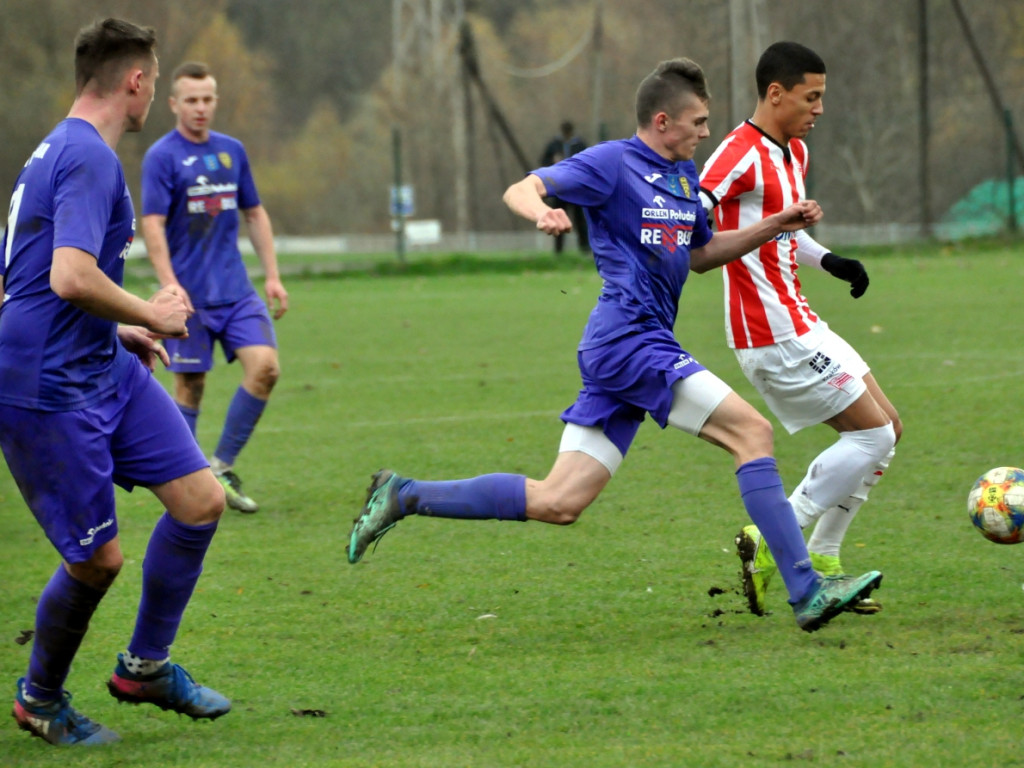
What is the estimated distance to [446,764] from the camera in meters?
3.76

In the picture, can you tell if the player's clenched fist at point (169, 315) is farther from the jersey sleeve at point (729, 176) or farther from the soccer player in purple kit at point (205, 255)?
the soccer player in purple kit at point (205, 255)

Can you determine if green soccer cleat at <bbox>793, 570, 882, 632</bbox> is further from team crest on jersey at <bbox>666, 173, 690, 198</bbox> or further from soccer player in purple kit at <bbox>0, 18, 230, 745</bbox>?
soccer player in purple kit at <bbox>0, 18, 230, 745</bbox>

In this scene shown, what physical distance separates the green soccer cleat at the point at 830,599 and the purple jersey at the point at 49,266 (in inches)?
92.6

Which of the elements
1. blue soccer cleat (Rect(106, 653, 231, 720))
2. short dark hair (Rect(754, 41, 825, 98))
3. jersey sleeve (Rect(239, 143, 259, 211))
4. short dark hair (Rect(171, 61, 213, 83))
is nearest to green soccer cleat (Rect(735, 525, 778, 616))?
short dark hair (Rect(754, 41, 825, 98))

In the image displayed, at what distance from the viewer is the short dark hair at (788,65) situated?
5430 millimetres

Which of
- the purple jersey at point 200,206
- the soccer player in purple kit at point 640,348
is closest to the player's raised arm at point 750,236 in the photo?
the soccer player in purple kit at point 640,348

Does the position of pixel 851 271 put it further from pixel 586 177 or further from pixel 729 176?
pixel 586 177

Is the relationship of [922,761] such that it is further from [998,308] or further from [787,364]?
[998,308]

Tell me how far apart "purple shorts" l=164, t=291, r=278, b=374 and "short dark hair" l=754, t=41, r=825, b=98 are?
3393 millimetres

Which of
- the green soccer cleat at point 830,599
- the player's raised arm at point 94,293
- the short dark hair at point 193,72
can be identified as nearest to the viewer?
the player's raised arm at point 94,293

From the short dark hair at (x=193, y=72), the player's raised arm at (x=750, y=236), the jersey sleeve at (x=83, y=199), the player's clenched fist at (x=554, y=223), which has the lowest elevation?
the player's raised arm at (x=750, y=236)

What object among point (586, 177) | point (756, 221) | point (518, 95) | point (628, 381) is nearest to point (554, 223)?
point (586, 177)

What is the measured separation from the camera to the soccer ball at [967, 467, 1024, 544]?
5.11m

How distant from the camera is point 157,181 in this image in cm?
771
